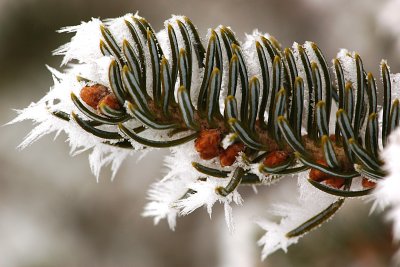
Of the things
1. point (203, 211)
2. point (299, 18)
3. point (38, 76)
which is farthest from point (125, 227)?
point (299, 18)

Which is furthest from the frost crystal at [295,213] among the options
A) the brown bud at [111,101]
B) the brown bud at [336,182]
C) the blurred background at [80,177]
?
the blurred background at [80,177]

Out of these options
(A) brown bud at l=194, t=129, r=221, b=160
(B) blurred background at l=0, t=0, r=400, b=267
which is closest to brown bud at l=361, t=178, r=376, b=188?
(A) brown bud at l=194, t=129, r=221, b=160

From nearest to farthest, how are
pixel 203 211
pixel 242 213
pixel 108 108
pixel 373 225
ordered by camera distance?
1. pixel 108 108
2. pixel 373 225
3. pixel 242 213
4. pixel 203 211

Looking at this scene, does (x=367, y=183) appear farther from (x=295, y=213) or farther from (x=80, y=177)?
(x=80, y=177)

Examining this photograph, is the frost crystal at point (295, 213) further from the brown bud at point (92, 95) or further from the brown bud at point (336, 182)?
the brown bud at point (92, 95)

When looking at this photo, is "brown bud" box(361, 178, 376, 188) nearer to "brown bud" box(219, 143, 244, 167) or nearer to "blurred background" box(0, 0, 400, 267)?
"brown bud" box(219, 143, 244, 167)

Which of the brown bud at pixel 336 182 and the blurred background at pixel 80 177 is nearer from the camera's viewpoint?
the brown bud at pixel 336 182

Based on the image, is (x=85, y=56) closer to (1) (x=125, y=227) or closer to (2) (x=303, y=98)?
(2) (x=303, y=98)
